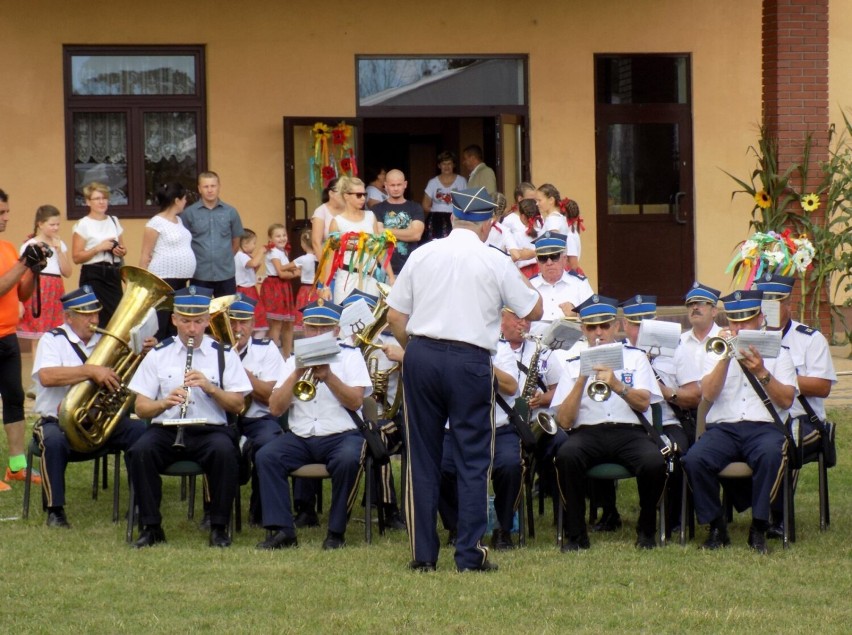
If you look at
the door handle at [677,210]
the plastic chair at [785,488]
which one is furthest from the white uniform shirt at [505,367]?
the door handle at [677,210]

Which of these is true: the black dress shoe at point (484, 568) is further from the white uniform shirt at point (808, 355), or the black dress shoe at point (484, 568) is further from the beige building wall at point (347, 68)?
the beige building wall at point (347, 68)

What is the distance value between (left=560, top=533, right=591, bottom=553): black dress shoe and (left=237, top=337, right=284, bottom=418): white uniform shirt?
201cm

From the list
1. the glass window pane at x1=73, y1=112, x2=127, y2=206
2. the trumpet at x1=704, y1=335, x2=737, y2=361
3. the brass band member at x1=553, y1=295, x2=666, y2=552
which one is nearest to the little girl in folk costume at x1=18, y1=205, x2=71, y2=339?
the glass window pane at x1=73, y1=112, x2=127, y2=206

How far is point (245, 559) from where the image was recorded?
7469mm

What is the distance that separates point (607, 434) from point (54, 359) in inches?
126

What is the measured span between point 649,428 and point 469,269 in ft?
5.05

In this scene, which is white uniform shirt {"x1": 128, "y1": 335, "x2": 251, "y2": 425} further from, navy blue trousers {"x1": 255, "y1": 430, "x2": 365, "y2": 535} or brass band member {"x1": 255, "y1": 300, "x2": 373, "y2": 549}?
navy blue trousers {"x1": 255, "y1": 430, "x2": 365, "y2": 535}

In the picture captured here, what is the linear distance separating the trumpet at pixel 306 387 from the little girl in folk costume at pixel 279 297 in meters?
5.72

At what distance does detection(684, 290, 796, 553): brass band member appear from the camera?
24.8 ft

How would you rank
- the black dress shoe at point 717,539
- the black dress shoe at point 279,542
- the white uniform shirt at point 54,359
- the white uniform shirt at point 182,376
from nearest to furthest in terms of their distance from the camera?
the black dress shoe at point 717,539 → the black dress shoe at point 279,542 → the white uniform shirt at point 182,376 → the white uniform shirt at point 54,359

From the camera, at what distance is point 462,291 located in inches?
274

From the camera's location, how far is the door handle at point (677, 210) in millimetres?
15680

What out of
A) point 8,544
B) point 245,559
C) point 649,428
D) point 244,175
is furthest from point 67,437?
point 244,175

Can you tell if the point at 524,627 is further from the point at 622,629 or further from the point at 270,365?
the point at 270,365
